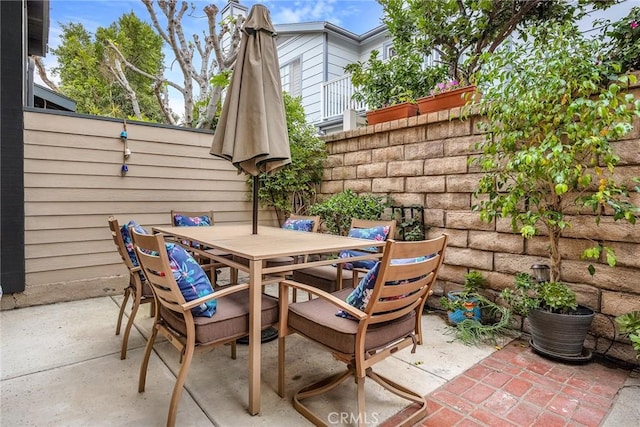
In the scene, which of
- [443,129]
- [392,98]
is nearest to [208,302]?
[443,129]

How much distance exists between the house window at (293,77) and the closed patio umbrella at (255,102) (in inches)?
255

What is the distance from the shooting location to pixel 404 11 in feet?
15.4

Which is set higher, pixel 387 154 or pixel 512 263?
pixel 387 154

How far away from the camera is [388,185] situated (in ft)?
13.4

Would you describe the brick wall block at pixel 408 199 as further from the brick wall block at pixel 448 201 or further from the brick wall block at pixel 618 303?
the brick wall block at pixel 618 303

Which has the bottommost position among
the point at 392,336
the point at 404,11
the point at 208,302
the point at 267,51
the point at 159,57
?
the point at 392,336

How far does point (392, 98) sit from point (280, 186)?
204 centimetres

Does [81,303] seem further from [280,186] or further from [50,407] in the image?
[280,186]

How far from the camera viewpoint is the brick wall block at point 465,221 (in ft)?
10.4

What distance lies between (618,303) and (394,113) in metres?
2.86

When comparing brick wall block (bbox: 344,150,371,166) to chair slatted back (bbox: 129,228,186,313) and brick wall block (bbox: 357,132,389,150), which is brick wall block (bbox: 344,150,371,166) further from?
chair slatted back (bbox: 129,228,186,313)

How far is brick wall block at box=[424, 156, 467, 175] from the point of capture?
3.32 metres

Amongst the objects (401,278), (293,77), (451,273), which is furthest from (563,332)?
(293,77)

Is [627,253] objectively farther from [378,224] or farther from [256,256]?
[256,256]
